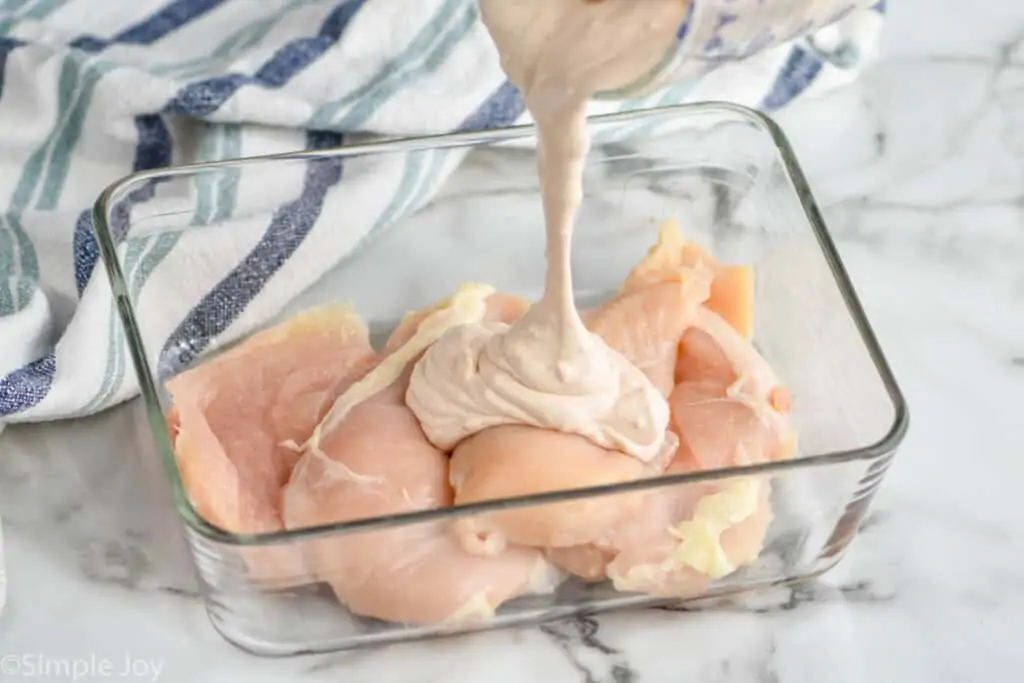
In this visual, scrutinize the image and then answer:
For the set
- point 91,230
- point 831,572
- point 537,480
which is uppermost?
point 91,230

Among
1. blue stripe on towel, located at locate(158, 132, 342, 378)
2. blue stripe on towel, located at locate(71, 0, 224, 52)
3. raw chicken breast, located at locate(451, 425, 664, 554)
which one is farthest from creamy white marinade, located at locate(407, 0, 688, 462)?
blue stripe on towel, located at locate(71, 0, 224, 52)

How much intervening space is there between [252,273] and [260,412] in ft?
0.33

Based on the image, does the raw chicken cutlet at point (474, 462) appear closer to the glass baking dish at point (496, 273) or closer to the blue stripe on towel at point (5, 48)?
the glass baking dish at point (496, 273)

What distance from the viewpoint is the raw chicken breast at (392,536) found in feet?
2.00

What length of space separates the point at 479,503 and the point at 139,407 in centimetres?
25

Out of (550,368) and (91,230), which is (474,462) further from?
(91,230)

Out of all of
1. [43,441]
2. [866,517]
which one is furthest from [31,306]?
[866,517]

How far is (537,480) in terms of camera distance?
64cm

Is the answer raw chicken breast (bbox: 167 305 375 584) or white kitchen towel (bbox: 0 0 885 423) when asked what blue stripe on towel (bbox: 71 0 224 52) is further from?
raw chicken breast (bbox: 167 305 375 584)

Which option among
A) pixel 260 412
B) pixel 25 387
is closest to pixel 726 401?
pixel 260 412

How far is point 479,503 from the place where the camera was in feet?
1.92

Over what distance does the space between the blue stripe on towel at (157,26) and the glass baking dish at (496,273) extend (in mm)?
Answer: 161

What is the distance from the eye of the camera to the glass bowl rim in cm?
58

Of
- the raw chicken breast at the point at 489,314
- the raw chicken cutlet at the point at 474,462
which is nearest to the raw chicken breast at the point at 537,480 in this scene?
the raw chicken cutlet at the point at 474,462
